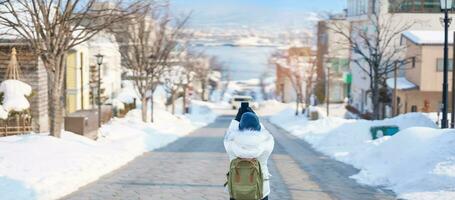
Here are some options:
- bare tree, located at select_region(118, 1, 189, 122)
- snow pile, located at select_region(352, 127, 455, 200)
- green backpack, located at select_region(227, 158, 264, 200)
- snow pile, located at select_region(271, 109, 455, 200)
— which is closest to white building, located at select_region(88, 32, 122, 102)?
bare tree, located at select_region(118, 1, 189, 122)

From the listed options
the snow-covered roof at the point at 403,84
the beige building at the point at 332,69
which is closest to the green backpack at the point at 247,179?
the snow-covered roof at the point at 403,84

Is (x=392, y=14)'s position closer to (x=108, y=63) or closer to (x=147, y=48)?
(x=147, y=48)

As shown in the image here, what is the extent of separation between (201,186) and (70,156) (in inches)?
137

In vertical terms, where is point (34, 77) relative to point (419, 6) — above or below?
below

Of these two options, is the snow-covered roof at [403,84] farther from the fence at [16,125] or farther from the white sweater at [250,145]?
the white sweater at [250,145]

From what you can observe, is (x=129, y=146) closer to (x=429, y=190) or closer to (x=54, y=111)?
(x=54, y=111)

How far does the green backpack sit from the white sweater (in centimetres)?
7

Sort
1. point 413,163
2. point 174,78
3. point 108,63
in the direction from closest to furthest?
point 413,163, point 108,63, point 174,78

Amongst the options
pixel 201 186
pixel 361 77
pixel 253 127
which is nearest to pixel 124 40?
pixel 361 77

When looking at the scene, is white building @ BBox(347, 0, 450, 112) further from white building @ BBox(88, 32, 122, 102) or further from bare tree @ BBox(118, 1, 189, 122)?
white building @ BBox(88, 32, 122, 102)

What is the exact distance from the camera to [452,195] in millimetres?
9664

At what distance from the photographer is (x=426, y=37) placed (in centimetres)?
3491

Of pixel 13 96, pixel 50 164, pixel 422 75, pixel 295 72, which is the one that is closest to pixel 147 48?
pixel 422 75

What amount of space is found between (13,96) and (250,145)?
1669cm
